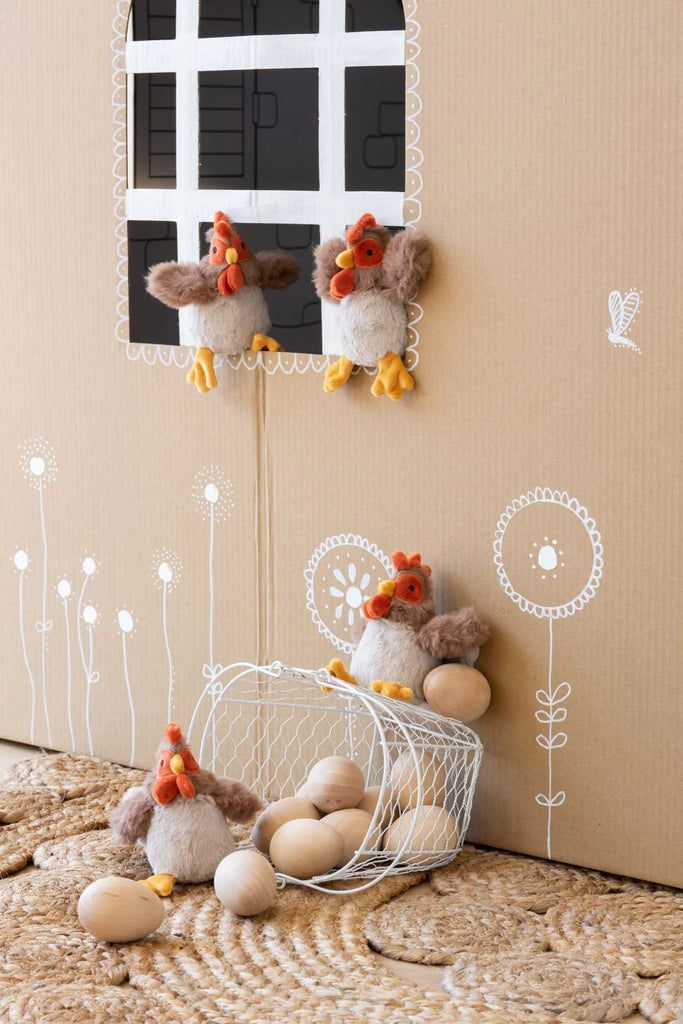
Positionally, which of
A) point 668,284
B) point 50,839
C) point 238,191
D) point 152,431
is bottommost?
point 50,839

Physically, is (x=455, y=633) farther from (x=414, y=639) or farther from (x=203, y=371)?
(x=203, y=371)

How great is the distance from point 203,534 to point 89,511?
0.22m

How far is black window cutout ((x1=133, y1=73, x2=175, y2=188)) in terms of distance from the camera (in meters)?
1.86

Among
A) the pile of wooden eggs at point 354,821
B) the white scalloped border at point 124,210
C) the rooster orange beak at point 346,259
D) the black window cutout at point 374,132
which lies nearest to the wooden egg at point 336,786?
the pile of wooden eggs at point 354,821

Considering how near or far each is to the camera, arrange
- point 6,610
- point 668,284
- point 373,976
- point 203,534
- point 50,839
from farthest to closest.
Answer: point 6,610 < point 203,534 < point 50,839 < point 668,284 < point 373,976

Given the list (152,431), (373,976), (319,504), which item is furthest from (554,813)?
(152,431)

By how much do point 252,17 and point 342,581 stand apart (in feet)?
2.54

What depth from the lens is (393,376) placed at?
1662mm

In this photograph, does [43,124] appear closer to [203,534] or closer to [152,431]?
[152,431]

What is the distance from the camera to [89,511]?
1995 mm

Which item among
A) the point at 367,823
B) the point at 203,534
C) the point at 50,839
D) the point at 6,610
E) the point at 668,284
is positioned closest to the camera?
the point at 668,284

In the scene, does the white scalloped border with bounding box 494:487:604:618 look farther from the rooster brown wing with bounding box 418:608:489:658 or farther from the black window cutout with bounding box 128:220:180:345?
the black window cutout with bounding box 128:220:180:345

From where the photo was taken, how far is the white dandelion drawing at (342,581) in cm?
174

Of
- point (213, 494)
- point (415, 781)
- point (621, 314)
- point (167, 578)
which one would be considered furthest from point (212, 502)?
point (621, 314)
